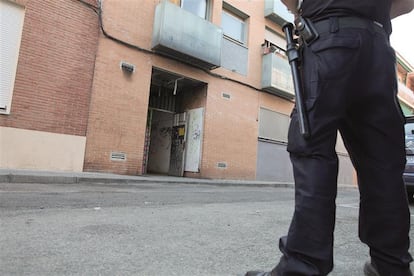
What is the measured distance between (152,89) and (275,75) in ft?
17.2

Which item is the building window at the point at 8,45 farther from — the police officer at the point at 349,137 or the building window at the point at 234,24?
the police officer at the point at 349,137

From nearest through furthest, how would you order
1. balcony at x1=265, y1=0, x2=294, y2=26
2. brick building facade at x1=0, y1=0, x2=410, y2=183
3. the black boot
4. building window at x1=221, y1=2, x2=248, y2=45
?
the black boot → brick building facade at x1=0, y1=0, x2=410, y2=183 → building window at x1=221, y1=2, x2=248, y2=45 → balcony at x1=265, y1=0, x2=294, y2=26

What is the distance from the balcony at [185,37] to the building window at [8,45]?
12.9ft

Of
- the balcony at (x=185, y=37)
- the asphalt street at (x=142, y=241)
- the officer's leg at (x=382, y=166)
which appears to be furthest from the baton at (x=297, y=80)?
the balcony at (x=185, y=37)

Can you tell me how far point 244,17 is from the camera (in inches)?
555

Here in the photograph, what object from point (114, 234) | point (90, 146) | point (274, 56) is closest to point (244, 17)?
point (274, 56)

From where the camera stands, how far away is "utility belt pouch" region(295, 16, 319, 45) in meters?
1.49

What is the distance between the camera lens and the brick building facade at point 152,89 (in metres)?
8.65

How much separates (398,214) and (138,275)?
1285 mm

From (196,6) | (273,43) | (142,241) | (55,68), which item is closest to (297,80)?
(142,241)

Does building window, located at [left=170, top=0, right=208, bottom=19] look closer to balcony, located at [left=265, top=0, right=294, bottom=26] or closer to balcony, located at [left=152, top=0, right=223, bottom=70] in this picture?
balcony, located at [left=152, top=0, right=223, bottom=70]

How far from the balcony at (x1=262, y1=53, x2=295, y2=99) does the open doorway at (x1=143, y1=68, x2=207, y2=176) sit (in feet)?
10.2

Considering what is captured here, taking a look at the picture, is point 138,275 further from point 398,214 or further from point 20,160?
point 20,160

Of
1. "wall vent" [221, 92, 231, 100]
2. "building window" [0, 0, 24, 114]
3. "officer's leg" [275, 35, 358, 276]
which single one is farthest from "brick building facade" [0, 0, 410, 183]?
"officer's leg" [275, 35, 358, 276]
